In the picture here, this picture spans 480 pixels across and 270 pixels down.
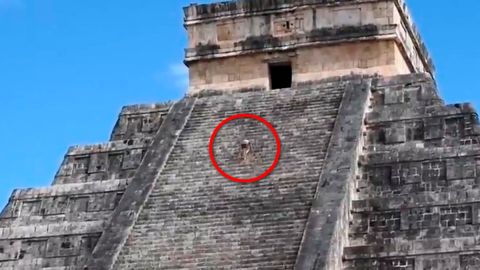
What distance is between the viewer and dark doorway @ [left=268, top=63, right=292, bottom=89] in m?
19.1

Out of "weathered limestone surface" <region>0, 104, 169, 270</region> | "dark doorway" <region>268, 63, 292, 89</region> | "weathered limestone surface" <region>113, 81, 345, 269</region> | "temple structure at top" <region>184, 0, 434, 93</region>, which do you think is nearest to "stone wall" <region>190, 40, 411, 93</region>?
"temple structure at top" <region>184, 0, 434, 93</region>

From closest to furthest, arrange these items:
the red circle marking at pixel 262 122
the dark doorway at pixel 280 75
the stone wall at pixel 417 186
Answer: the stone wall at pixel 417 186, the red circle marking at pixel 262 122, the dark doorway at pixel 280 75

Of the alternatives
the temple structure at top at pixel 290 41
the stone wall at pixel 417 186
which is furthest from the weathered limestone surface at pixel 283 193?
the temple structure at top at pixel 290 41

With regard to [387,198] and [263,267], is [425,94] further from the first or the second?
[263,267]

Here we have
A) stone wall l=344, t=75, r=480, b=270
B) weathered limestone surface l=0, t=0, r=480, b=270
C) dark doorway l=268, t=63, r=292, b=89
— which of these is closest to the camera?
stone wall l=344, t=75, r=480, b=270

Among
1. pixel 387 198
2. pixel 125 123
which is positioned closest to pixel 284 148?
pixel 387 198

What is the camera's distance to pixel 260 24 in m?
19.2

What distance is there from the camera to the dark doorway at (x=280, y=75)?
19.1 metres

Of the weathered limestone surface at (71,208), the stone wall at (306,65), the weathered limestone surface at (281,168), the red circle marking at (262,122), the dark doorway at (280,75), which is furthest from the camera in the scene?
the dark doorway at (280,75)

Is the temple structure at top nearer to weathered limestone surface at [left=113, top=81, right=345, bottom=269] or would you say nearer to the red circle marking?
weathered limestone surface at [left=113, top=81, right=345, bottom=269]

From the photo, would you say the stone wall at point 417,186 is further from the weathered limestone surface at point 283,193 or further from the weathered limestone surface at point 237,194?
the weathered limestone surface at point 237,194

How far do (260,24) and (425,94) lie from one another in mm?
3671

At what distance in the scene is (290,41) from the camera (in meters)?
19.0

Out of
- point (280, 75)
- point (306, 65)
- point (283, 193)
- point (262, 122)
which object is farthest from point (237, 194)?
point (280, 75)
